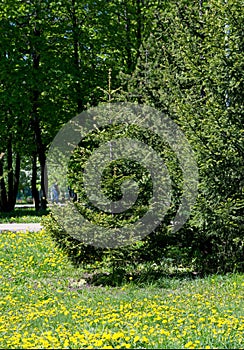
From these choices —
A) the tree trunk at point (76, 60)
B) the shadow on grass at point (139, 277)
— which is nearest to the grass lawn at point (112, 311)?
the shadow on grass at point (139, 277)

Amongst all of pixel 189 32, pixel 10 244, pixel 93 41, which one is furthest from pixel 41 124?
pixel 189 32

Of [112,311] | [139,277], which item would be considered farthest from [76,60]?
[112,311]

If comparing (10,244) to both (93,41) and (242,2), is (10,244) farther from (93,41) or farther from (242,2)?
(93,41)

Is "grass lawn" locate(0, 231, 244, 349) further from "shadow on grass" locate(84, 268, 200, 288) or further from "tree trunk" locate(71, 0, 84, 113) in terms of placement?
"tree trunk" locate(71, 0, 84, 113)

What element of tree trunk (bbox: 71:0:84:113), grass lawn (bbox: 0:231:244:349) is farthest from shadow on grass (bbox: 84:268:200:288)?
tree trunk (bbox: 71:0:84:113)

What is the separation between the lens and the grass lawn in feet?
16.3

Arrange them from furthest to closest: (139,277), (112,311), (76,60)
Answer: (76,60)
(139,277)
(112,311)

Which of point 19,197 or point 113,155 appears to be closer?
point 113,155

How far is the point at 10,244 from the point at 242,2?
282 inches

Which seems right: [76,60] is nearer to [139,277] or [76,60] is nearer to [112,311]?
[139,277]

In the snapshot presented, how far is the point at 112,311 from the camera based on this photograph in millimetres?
6168

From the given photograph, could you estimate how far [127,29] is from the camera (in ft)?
66.2

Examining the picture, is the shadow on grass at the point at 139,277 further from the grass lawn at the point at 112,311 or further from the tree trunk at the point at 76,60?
the tree trunk at the point at 76,60

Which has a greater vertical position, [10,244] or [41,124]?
[41,124]
